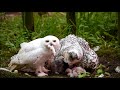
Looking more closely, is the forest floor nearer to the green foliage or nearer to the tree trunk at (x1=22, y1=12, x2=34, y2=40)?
the green foliage

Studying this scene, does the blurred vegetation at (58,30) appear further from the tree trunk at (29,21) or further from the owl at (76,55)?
the owl at (76,55)

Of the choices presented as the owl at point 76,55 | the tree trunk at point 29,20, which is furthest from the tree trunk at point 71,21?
the owl at point 76,55

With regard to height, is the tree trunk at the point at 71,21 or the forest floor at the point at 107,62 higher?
the tree trunk at the point at 71,21

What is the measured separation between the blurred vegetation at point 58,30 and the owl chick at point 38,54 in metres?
0.11

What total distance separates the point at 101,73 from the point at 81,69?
0.12 metres

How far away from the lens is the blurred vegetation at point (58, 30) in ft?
7.15

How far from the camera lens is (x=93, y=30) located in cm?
270

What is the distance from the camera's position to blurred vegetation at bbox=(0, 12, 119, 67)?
218cm

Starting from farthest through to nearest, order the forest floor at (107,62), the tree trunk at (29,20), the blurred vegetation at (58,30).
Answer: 1. the tree trunk at (29,20)
2. the blurred vegetation at (58,30)
3. the forest floor at (107,62)
